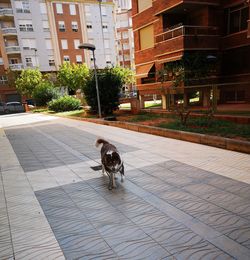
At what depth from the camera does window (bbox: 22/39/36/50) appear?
41.1 m

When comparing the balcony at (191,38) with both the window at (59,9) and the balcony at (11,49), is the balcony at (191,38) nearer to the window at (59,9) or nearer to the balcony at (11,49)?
the balcony at (11,49)

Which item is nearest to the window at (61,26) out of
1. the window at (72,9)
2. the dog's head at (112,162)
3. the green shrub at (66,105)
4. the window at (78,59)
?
the window at (72,9)

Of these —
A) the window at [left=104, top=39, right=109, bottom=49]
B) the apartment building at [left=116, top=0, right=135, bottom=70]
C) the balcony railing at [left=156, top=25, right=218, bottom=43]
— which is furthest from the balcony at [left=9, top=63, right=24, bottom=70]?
the balcony railing at [left=156, top=25, right=218, bottom=43]

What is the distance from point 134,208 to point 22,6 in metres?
46.7

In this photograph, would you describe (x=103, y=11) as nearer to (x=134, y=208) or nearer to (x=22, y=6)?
(x=22, y=6)

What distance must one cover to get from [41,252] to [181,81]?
503 inches

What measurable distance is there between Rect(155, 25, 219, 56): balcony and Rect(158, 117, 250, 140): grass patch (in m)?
8.04

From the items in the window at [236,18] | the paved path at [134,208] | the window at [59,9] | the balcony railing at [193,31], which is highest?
the window at [59,9]

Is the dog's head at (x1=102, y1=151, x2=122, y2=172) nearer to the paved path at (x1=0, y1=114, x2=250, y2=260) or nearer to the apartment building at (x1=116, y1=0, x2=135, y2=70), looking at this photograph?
the paved path at (x1=0, y1=114, x2=250, y2=260)

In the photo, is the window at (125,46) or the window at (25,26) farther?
the window at (125,46)

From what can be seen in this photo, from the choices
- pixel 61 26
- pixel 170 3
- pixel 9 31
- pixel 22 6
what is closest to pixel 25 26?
pixel 9 31

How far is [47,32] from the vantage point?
140 ft

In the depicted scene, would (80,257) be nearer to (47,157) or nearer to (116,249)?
(116,249)

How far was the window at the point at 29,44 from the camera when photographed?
41094 mm
